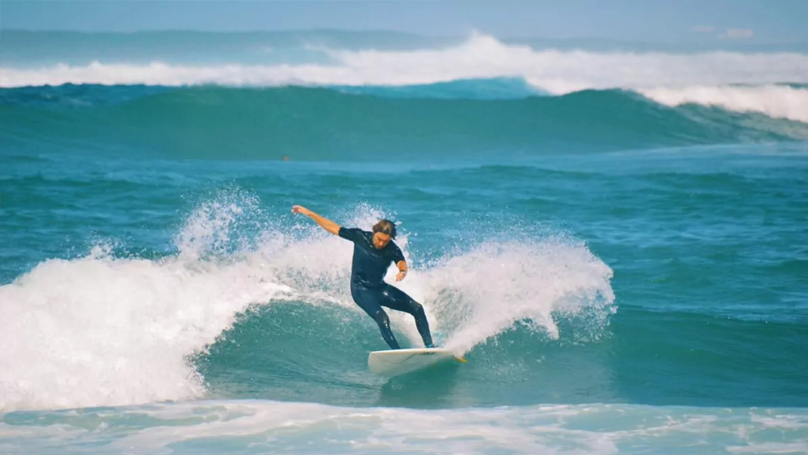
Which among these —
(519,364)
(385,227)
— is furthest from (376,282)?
(519,364)

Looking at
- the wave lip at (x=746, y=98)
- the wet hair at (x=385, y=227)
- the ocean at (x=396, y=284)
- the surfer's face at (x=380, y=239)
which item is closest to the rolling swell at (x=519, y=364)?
the ocean at (x=396, y=284)

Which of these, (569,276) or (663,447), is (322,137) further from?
(663,447)

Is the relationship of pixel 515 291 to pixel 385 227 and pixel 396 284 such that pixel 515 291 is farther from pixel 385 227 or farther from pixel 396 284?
pixel 385 227

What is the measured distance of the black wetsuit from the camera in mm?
7984

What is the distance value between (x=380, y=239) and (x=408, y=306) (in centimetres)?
75

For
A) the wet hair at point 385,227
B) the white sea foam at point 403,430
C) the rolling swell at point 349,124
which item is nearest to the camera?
the white sea foam at point 403,430

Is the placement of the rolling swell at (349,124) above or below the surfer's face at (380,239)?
above

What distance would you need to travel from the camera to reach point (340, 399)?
758 centimetres

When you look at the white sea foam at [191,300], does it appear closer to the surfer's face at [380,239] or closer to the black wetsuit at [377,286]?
the black wetsuit at [377,286]

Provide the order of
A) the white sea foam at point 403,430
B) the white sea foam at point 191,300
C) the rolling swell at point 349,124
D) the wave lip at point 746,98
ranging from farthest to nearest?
the wave lip at point 746,98 < the rolling swell at point 349,124 < the white sea foam at point 191,300 < the white sea foam at point 403,430

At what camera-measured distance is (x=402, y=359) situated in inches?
315

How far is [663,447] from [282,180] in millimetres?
13959

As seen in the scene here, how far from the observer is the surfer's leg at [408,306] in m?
8.10

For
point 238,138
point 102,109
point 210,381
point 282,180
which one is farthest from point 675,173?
point 102,109
